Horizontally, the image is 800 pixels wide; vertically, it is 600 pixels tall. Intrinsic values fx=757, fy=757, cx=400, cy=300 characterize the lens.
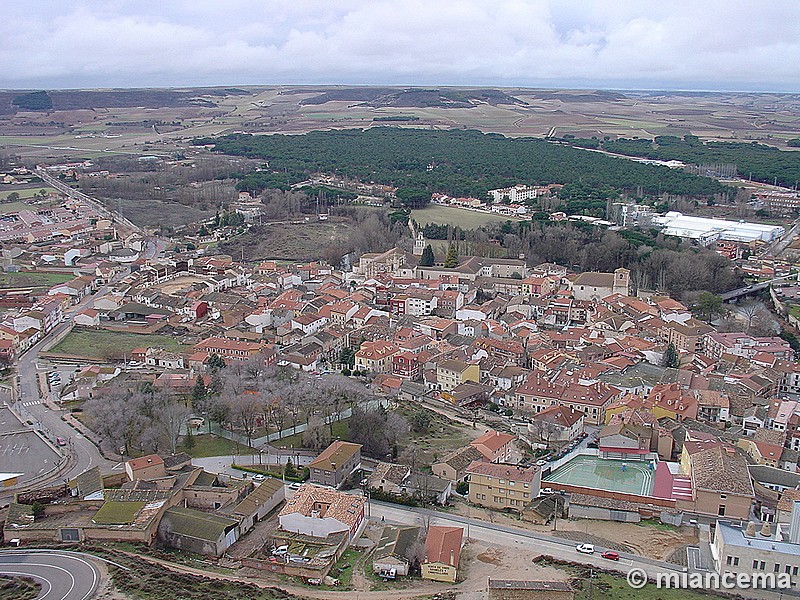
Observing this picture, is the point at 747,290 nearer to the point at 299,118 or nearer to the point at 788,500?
the point at 788,500

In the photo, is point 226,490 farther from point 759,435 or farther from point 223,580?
point 759,435

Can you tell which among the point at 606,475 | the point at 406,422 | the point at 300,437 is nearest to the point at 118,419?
the point at 300,437

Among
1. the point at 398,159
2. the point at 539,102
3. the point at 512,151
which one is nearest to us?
the point at 398,159

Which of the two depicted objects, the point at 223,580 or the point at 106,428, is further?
the point at 106,428

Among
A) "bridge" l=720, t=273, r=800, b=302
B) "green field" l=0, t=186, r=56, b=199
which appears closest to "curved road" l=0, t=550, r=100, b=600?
"bridge" l=720, t=273, r=800, b=302

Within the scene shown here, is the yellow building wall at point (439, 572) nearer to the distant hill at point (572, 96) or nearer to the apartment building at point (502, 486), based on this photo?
the apartment building at point (502, 486)

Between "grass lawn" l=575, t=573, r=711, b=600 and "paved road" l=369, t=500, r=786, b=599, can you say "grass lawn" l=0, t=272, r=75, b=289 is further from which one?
"grass lawn" l=575, t=573, r=711, b=600

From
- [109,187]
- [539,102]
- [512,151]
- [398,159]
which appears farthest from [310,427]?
[539,102]
